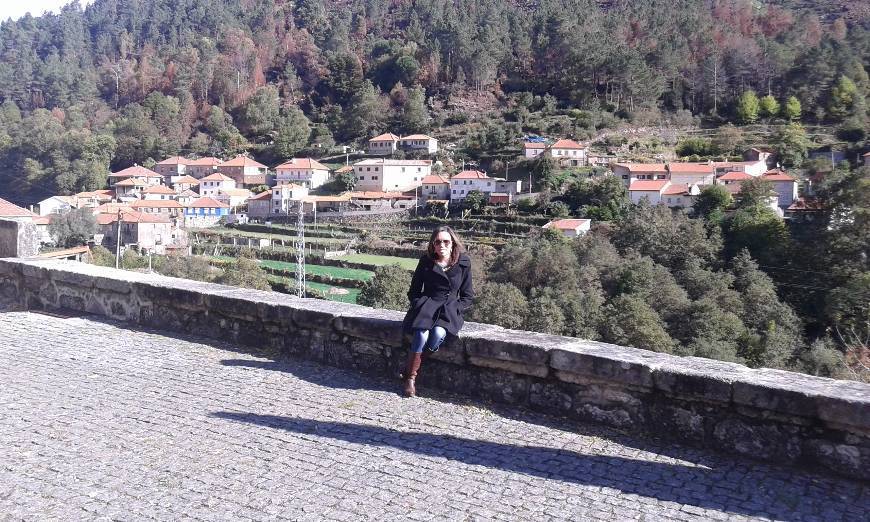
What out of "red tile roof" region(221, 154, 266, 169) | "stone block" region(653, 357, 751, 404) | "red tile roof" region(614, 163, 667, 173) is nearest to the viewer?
"stone block" region(653, 357, 751, 404)

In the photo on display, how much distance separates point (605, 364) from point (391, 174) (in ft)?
204

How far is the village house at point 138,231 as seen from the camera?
50969 millimetres

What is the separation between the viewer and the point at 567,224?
44.8 metres

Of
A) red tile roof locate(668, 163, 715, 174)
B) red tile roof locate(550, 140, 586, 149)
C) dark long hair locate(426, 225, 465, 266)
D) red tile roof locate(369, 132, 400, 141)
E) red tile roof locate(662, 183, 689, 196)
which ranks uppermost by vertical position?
red tile roof locate(369, 132, 400, 141)

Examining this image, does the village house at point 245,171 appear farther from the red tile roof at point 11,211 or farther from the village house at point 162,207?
the red tile roof at point 11,211

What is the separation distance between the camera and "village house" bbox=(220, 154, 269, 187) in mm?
74188

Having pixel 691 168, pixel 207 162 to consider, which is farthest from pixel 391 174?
pixel 691 168

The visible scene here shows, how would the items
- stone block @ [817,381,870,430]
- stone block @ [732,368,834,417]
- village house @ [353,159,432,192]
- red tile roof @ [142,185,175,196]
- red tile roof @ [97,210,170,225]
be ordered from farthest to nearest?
red tile roof @ [142,185,175,196]
village house @ [353,159,432,192]
red tile roof @ [97,210,170,225]
stone block @ [732,368,834,417]
stone block @ [817,381,870,430]

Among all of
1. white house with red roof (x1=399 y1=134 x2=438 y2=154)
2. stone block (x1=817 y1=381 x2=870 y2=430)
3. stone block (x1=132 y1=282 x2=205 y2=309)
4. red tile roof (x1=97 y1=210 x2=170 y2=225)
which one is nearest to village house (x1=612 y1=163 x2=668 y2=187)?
white house with red roof (x1=399 y1=134 x2=438 y2=154)

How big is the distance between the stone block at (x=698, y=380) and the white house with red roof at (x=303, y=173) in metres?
66.3

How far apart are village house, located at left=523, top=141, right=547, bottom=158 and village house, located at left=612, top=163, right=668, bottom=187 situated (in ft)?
28.2

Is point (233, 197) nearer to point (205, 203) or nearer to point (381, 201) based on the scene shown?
point (205, 203)

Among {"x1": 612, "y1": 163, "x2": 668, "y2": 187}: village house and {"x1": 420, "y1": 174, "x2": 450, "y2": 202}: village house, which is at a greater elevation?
{"x1": 612, "y1": 163, "x2": 668, "y2": 187}: village house

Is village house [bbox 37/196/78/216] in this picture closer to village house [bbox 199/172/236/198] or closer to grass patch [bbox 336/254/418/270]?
village house [bbox 199/172/236/198]
